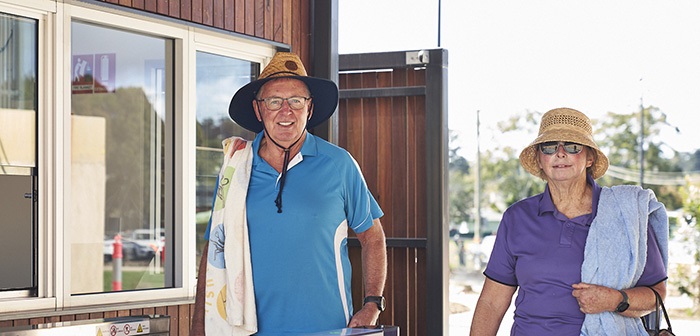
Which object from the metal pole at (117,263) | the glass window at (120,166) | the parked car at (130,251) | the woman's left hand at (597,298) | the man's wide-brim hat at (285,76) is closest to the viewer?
the woman's left hand at (597,298)

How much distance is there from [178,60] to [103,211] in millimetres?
1166

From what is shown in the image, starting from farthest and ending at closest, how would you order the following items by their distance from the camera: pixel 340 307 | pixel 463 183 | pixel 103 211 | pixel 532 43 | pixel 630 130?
pixel 463 183
pixel 532 43
pixel 630 130
pixel 103 211
pixel 340 307

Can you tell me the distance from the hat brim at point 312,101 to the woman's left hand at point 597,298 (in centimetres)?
113

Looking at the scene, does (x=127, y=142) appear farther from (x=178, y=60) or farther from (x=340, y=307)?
(x=340, y=307)

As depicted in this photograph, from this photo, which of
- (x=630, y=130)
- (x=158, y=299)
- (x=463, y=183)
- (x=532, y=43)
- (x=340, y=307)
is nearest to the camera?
(x=340, y=307)

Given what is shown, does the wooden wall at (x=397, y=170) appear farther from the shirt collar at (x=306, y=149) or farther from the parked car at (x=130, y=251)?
the shirt collar at (x=306, y=149)

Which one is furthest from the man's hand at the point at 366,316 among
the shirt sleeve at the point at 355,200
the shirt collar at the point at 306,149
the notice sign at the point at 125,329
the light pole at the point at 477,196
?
the light pole at the point at 477,196

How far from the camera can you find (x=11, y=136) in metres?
4.68

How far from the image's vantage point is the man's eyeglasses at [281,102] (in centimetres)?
362

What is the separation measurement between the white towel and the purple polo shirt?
0.83m

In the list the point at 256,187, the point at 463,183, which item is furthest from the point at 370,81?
the point at 463,183

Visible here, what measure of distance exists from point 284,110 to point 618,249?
1168 mm

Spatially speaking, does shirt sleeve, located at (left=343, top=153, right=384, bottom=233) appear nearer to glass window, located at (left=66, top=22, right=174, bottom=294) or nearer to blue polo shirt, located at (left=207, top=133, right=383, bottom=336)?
blue polo shirt, located at (left=207, top=133, right=383, bottom=336)

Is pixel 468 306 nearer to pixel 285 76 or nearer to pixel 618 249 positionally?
pixel 285 76
